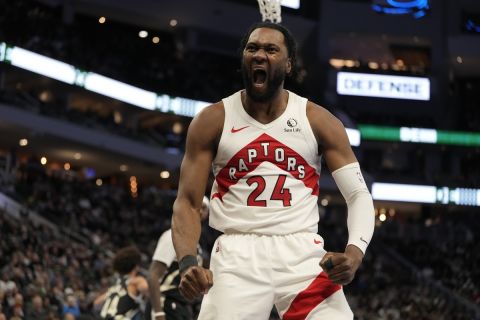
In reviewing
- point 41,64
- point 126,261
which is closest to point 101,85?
point 41,64

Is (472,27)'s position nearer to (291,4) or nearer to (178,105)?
(291,4)

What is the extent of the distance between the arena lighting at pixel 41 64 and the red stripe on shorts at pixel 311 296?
34624mm

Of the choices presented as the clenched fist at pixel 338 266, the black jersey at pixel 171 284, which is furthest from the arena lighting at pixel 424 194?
the clenched fist at pixel 338 266

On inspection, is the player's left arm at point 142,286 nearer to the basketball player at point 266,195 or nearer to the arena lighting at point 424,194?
the basketball player at point 266,195

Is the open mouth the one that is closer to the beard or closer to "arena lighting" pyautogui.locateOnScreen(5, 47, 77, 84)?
the beard

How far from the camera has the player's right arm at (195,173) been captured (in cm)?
502

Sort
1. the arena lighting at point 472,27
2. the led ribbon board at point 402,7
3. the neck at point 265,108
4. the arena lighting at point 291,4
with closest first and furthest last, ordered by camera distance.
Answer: the neck at point 265,108 → the led ribbon board at point 402,7 → the arena lighting at point 291,4 → the arena lighting at point 472,27

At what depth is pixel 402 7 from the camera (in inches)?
1892

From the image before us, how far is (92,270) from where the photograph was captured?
23.6 m

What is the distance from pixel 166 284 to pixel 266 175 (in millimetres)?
4178

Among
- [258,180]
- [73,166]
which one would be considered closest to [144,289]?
[258,180]

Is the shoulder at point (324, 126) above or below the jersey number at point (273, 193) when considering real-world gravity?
above

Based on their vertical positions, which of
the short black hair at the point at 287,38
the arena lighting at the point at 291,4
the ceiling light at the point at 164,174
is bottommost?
the ceiling light at the point at 164,174

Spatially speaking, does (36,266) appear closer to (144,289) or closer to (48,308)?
(48,308)
